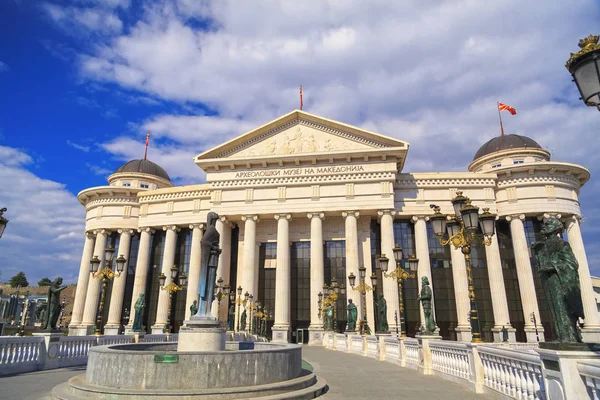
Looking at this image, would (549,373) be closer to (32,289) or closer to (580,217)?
(580,217)

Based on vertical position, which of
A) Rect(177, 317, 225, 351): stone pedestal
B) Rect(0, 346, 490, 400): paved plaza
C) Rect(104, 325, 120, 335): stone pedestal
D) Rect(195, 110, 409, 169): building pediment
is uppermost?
Rect(195, 110, 409, 169): building pediment

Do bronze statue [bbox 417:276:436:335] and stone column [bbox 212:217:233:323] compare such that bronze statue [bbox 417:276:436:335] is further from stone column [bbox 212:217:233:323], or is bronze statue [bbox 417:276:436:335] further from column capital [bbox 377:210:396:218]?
stone column [bbox 212:217:233:323]

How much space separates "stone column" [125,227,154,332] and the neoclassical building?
0.13m

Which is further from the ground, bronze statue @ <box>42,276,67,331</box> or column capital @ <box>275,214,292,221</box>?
column capital @ <box>275,214,292,221</box>

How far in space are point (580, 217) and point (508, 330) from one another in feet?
49.2

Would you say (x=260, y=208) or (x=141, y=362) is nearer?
(x=141, y=362)

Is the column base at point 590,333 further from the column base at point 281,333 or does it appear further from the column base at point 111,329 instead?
the column base at point 111,329

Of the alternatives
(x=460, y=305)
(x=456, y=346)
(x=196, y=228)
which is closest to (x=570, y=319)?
(x=456, y=346)

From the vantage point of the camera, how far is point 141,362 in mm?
8203

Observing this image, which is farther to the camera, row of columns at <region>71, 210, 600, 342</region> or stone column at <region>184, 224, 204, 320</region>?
stone column at <region>184, 224, 204, 320</region>

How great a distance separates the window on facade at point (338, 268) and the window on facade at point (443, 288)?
357 inches

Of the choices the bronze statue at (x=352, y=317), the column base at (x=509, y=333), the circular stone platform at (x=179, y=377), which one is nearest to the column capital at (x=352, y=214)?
the bronze statue at (x=352, y=317)

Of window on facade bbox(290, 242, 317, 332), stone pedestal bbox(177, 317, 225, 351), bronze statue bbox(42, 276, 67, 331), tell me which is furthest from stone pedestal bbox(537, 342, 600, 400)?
window on facade bbox(290, 242, 317, 332)

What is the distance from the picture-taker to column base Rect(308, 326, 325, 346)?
3539cm
